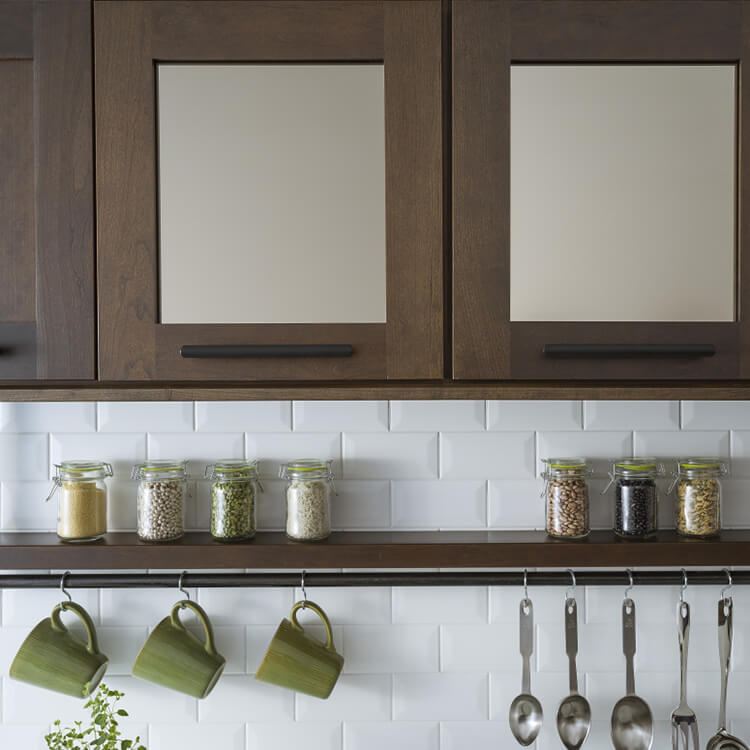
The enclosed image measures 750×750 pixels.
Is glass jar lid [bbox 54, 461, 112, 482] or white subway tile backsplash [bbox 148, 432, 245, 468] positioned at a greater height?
white subway tile backsplash [bbox 148, 432, 245, 468]

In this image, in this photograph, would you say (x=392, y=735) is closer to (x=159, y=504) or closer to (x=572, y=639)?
(x=572, y=639)

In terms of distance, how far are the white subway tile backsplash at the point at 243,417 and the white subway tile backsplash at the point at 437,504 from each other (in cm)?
27

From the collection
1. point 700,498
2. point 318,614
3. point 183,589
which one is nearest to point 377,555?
point 318,614

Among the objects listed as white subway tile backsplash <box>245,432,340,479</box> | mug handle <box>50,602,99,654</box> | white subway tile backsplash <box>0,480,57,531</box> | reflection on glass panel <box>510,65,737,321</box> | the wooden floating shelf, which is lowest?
mug handle <box>50,602,99,654</box>

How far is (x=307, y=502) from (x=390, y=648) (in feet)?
1.21

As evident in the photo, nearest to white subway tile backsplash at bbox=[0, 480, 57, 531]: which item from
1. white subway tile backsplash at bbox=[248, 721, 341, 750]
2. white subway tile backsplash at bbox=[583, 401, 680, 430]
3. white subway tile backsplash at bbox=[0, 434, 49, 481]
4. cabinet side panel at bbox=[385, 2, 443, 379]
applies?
white subway tile backsplash at bbox=[0, 434, 49, 481]

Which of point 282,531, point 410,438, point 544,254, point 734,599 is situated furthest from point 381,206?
point 734,599

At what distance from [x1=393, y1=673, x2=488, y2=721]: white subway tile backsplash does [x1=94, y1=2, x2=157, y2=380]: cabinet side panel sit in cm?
86

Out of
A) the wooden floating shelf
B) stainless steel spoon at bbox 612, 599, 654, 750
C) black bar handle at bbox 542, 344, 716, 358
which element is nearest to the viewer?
black bar handle at bbox 542, 344, 716, 358

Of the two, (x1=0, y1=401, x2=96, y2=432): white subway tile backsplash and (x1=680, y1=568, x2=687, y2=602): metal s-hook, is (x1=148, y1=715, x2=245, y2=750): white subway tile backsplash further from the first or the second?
(x1=680, y1=568, x2=687, y2=602): metal s-hook

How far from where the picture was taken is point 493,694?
1.41m

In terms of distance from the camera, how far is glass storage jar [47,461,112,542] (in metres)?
1.29

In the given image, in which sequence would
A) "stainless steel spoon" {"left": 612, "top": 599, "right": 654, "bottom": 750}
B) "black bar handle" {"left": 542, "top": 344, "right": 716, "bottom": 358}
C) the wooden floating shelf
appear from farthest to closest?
"stainless steel spoon" {"left": 612, "top": 599, "right": 654, "bottom": 750} < the wooden floating shelf < "black bar handle" {"left": 542, "top": 344, "right": 716, "bottom": 358}

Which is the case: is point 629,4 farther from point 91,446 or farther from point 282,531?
point 91,446
